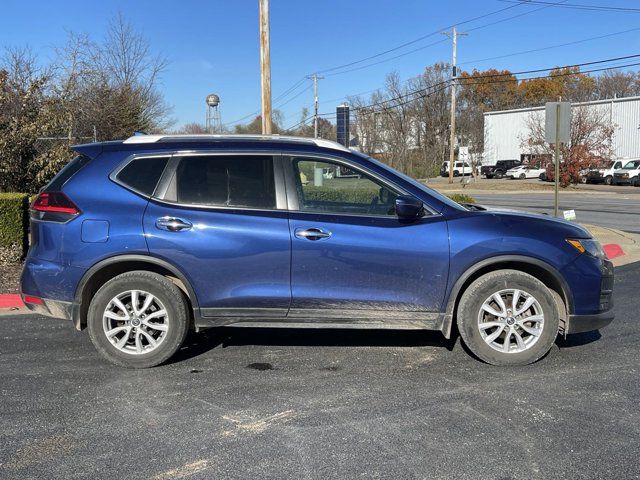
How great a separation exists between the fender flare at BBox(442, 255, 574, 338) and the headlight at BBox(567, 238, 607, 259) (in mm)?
273

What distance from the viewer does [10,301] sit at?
6809mm

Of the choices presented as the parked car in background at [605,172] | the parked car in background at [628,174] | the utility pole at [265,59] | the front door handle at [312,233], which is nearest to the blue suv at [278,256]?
the front door handle at [312,233]

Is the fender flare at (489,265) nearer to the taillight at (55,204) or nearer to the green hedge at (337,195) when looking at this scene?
the green hedge at (337,195)

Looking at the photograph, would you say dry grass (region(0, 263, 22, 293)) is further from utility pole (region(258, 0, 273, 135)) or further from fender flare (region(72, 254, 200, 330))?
utility pole (region(258, 0, 273, 135))

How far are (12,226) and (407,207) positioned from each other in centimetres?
643

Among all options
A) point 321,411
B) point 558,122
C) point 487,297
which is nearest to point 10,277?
point 321,411

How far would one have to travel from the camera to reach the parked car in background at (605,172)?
42.6 m

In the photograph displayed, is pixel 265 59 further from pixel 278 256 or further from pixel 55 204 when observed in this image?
→ pixel 278 256

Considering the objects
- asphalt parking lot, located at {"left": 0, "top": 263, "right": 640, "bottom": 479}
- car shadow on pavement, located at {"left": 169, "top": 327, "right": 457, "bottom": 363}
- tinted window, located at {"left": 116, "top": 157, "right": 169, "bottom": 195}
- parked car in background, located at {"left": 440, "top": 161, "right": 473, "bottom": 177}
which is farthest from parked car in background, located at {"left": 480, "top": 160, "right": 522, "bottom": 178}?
tinted window, located at {"left": 116, "top": 157, "right": 169, "bottom": 195}

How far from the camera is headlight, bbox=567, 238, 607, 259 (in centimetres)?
455

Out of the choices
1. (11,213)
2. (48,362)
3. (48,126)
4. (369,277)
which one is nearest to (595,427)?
(369,277)

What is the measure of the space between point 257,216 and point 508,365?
2365 millimetres

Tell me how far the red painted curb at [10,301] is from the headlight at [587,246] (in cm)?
606

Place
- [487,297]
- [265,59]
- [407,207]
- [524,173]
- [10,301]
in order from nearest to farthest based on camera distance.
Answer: [407,207] → [487,297] → [10,301] → [265,59] → [524,173]
